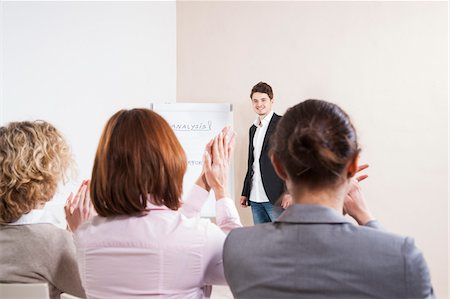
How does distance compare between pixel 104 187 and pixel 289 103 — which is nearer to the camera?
pixel 104 187

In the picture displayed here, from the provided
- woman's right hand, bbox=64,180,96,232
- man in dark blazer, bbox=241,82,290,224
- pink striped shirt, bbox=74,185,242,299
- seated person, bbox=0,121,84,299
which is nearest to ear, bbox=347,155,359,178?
pink striped shirt, bbox=74,185,242,299

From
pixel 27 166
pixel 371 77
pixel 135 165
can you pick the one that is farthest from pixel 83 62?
pixel 135 165

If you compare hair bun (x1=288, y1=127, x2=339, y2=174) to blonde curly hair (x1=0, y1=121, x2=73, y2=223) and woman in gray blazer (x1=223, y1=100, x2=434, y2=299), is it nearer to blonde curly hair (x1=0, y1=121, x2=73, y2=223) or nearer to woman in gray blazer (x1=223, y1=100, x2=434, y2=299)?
woman in gray blazer (x1=223, y1=100, x2=434, y2=299)

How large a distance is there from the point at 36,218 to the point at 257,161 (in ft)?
9.47

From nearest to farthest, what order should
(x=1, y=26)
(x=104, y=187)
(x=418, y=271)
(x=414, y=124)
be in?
(x=418, y=271) < (x=104, y=187) < (x=1, y=26) < (x=414, y=124)

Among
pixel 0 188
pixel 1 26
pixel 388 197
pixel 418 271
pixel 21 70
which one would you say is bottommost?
pixel 388 197

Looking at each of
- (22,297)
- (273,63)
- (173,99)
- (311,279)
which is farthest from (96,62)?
(311,279)

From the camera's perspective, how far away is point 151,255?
104 centimetres

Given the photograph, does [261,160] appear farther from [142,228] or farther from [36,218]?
[142,228]

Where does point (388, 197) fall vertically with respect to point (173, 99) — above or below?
below

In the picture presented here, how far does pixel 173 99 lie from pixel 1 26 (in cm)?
171

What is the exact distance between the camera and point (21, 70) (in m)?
3.94

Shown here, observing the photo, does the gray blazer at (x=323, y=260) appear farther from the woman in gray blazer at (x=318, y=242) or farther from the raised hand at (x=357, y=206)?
the raised hand at (x=357, y=206)

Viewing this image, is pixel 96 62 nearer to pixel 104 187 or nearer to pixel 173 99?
pixel 173 99
